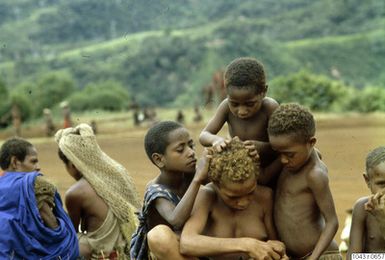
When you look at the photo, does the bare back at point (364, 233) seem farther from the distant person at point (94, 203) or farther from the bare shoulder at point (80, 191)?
the bare shoulder at point (80, 191)

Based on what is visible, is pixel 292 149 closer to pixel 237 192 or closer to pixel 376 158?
pixel 237 192

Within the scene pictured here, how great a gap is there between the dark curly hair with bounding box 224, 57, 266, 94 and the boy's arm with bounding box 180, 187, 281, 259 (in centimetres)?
58

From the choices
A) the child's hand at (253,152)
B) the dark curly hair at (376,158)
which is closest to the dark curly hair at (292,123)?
the child's hand at (253,152)

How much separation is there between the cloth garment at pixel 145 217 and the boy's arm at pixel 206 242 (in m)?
0.27

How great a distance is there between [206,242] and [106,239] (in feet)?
5.13

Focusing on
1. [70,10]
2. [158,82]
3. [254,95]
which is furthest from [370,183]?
[70,10]

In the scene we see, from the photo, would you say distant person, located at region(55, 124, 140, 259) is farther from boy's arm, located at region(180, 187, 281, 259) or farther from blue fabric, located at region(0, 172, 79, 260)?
boy's arm, located at region(180, 187, 281, 259)

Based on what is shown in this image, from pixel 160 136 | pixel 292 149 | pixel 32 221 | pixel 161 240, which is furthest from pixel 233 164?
pixel 32 221

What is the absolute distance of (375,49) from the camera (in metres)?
39.3

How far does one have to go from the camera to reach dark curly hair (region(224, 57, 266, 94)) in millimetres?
4422

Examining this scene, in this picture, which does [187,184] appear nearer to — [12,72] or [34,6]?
[12,72]

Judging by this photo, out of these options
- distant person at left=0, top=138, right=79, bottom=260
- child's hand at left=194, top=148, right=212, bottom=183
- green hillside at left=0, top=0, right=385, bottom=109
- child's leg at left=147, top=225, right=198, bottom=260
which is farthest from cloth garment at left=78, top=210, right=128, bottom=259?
→ green hillside at left=0, top=0, right=385, bottom=109

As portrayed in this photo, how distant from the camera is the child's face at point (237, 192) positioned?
415cm

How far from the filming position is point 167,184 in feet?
15.6
